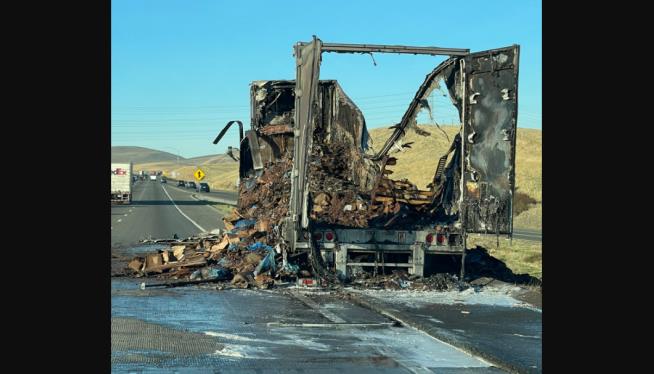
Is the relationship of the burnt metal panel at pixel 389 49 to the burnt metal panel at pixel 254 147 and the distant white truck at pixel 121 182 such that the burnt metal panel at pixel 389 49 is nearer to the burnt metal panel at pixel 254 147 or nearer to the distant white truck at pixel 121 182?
the burnt metal panel at pixel 254 147

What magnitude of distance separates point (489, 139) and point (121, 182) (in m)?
52.3

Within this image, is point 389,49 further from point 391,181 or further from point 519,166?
point 519,166

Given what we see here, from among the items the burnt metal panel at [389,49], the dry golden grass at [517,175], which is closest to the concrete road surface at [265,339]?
the burnt metal panel at [389,49]

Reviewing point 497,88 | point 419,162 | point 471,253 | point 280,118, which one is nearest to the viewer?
point 497,88

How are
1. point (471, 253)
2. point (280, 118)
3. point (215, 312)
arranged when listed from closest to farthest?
1. point (215, 312)
2. point (471, 253)
3. point (280, 118)

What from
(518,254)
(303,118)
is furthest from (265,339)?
(518,254)

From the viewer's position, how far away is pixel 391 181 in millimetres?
17281

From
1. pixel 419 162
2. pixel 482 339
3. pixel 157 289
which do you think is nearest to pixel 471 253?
pixel 157 289

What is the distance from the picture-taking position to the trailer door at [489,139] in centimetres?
1370

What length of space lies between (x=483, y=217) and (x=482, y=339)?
4584 millimetres

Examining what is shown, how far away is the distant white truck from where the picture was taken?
6181cm

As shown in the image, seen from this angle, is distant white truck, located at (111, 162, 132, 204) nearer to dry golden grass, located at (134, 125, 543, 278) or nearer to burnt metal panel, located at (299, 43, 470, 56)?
dry golden grass, located at (134, 125, 543, 278)
